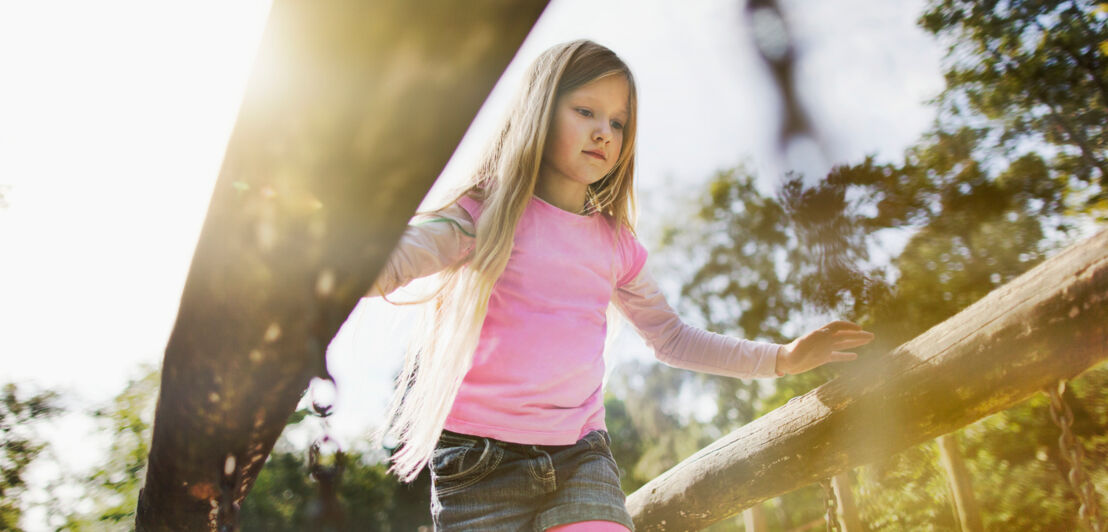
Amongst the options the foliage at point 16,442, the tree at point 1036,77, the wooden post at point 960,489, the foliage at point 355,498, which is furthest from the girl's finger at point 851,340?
the foliage at point 355,498

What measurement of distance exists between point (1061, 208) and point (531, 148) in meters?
6.42

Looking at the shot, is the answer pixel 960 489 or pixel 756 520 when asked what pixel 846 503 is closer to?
pixel 756 520

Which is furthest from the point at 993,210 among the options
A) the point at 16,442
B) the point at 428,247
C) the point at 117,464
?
the point at 16,442

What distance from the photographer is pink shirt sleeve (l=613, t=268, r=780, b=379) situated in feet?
6.31

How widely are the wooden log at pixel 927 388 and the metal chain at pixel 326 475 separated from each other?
1335 millimetres

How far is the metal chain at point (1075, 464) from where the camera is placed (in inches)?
52.6

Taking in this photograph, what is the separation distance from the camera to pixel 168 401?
0.86m

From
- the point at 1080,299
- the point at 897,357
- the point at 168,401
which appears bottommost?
the point at 897,357

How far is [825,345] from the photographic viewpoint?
1.76 m

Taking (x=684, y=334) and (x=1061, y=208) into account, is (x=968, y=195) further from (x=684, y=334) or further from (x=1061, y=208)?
(x=684, y=334)

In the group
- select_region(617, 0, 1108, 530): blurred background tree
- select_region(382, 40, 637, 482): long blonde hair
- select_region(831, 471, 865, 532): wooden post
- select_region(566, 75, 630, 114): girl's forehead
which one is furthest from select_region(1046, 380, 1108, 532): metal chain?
select_region(617, 0, 1108, 530): blurred background tree

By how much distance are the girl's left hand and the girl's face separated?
29.1 inches

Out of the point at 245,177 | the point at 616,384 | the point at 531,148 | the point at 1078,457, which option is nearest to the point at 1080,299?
the point at 1078,457

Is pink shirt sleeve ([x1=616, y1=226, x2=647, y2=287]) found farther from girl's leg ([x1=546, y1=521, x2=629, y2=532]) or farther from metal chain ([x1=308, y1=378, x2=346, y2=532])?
metal chain ([x1=308, y1=378, x2=346, y2=532])
